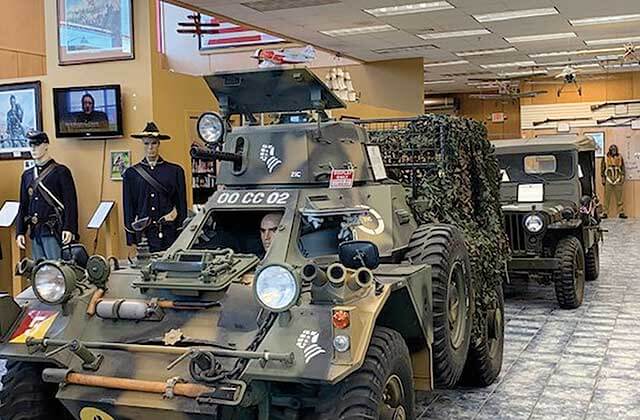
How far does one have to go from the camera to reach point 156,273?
346 centimetres

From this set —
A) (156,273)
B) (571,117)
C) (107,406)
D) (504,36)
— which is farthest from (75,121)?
(571,117)

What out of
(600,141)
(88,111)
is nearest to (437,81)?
(600,141)

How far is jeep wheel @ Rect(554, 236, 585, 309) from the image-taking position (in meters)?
7.50

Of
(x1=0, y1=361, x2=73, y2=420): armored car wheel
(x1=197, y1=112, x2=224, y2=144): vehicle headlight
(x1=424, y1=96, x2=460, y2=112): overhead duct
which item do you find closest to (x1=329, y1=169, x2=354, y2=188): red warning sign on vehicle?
(x1=197, y1=112, x2=224, y2=144): vehicle headlight

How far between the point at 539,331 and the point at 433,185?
2.40 metres

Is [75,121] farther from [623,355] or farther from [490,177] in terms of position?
[623,355]

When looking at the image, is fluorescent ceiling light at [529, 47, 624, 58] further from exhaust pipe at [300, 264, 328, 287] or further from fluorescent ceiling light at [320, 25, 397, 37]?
exhaust pipe at [300, 264, 328, 287]

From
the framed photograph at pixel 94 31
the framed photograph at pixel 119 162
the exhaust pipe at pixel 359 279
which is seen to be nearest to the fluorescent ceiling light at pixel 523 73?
the framed photograph at pixel 94 31

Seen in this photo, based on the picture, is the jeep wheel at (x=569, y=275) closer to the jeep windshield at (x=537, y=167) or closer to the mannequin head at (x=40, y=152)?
the jeep windshield at (x=537, y=167)

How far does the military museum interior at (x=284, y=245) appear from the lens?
2979mm

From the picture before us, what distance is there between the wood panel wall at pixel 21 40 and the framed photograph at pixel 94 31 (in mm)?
3186

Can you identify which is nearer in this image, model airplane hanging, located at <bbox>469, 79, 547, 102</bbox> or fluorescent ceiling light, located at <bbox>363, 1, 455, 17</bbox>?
fluorescent ceiling light, located at <bbox>363, 1, 455, 17</bbox>

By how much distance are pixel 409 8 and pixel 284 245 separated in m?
7.55

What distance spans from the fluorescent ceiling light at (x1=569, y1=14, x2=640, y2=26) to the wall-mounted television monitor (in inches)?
291
